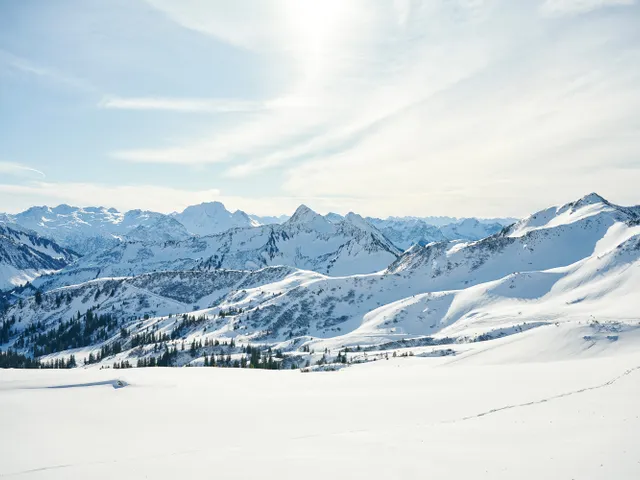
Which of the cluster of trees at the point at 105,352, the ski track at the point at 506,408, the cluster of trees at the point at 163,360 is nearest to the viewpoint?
the ski track at the point at 506,408

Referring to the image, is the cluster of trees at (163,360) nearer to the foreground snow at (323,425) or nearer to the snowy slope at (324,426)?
the foreground snow at (323,425)

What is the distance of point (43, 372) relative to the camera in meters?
36.0

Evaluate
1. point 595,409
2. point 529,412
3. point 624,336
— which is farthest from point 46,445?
point 624,336

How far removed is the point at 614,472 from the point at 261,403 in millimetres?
22105

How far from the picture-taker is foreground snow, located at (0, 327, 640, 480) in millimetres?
18109

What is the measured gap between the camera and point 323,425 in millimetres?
25094

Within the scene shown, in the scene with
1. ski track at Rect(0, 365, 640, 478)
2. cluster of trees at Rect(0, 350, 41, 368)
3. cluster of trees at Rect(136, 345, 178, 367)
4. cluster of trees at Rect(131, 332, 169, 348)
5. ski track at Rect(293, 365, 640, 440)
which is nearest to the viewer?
ski track at Rect(0, 365, 640, 478)

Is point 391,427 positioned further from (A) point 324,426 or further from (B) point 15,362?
(B) point 15,362

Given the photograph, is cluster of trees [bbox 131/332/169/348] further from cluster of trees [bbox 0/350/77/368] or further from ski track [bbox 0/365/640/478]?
ski track [bbox 0/365/640/478]

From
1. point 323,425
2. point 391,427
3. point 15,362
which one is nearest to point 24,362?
point 15,362

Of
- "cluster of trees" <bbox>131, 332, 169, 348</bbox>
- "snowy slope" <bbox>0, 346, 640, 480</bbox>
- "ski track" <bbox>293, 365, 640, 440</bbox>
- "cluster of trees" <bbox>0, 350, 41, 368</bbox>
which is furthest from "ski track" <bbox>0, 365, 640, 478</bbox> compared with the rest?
"cluster of trees" <bbox>0, 350, 41, 368</bbox>

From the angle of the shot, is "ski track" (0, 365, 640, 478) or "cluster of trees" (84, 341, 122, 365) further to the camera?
"cluster of trees" (84, 341, 122, 365)

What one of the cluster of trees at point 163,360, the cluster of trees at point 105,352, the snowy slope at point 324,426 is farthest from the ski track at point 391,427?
the cluster of trees at point 105,352

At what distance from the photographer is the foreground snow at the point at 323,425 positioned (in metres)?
18.1
